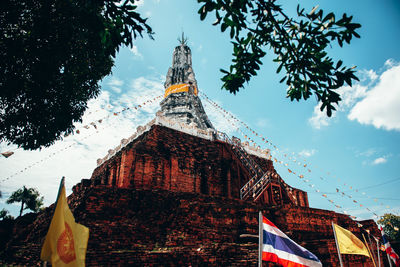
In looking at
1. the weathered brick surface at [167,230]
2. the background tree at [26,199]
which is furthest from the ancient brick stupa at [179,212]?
the background tree at [26,199]

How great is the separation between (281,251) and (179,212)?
455cm

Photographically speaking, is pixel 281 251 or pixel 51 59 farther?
pixel 51 59

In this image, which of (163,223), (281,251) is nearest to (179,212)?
(163,223)

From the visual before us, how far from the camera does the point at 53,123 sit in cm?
845

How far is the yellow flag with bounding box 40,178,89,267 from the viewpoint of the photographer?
3.27 m

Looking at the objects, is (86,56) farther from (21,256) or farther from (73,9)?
(21,256)

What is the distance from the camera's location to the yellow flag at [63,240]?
327 cm

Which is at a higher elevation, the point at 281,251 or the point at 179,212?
the point at 179,212

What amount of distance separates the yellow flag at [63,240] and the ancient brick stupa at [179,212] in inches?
127

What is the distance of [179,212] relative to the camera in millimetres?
8406

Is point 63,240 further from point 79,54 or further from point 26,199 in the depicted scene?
point 26,199

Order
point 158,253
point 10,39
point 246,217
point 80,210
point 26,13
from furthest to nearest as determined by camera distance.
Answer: point 246,217, point 80,210, point 158,253, point 26,13, point 10,39

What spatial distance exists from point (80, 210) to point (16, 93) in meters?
4.03

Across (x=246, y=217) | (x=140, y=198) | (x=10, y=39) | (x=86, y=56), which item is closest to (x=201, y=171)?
(x=246, y=217)
